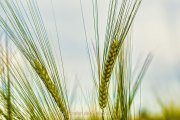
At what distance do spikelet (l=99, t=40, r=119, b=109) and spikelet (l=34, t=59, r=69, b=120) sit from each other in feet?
0.31

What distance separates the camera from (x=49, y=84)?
31.3 inches

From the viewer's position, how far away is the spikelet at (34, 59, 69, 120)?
2.58 ft

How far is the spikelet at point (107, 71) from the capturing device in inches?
29.2

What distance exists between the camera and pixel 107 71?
2.52ft

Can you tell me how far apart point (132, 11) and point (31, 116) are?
1.12ft

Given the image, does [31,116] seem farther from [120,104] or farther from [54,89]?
[120,104]

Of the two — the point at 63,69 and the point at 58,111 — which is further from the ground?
the point at 63,69

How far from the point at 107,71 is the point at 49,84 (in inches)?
5.3

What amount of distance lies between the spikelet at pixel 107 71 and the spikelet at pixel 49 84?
0.09 metres

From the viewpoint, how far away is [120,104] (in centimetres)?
77

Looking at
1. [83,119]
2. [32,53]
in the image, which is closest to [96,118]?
[83,119]

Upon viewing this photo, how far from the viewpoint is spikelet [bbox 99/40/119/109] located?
74cm

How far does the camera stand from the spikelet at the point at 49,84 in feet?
2.58

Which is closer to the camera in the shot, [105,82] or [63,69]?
[105,82]
